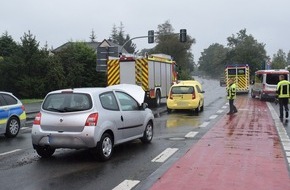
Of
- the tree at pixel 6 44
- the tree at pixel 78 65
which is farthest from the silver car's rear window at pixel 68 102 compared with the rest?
the tree at pixel 6 44

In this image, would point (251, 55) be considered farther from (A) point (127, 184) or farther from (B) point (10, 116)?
(A) point (127, 184)

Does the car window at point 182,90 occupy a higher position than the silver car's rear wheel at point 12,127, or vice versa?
the car window at point 182,90

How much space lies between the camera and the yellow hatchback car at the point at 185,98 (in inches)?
819

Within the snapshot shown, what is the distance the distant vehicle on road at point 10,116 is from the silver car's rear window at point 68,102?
4.15 metres

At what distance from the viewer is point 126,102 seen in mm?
10438

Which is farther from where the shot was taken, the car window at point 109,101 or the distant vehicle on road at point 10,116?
the distant vehicle on road at point 10,116

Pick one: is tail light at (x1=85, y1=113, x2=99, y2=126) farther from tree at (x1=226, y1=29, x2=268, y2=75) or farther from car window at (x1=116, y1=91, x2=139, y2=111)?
tree at (x1=226, y1=29, x2=268, y2=75)

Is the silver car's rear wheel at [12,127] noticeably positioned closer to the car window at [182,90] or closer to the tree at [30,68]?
the car window at [182,90]

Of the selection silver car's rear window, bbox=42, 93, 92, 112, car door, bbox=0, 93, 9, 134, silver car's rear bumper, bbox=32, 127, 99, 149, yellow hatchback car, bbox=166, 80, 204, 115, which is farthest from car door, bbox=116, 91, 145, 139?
yellow hatchback car, bbox=166, 80, 204, 115

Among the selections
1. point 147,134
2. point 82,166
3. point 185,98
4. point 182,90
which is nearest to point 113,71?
point 182,90

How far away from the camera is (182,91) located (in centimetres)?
2122

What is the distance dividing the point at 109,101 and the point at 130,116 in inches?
32.0

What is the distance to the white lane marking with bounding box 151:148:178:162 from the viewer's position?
29.9 feet

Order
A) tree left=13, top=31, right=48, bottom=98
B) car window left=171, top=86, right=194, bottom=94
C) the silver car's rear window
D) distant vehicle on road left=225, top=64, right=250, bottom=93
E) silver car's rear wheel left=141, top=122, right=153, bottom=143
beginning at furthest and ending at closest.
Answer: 1. distant vehicle on road left=225, top=64, right=250, bottom=93
2. tree left=13, top=31, right=48, bottom=98
3. car window left=171, top=86, right=194, bottom=94
4. silver car's rear wheel left=141, top=122, right=153, bottom=143
5. the silver car's rear window
